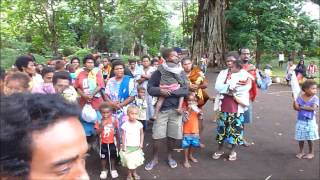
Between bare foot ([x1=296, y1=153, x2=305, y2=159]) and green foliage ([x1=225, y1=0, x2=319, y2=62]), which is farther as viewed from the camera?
green foliage ([x1=225, y1=0, x2=319, y2=62])

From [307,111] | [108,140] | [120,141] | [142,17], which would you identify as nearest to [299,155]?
[307,111]

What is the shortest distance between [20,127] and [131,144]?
4.07 m

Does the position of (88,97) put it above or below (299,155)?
above

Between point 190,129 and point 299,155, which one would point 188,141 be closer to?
point 190,129

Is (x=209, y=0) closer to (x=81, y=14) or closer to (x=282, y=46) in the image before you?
(x=282, y=46)

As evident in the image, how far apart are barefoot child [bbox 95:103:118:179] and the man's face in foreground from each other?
393 centimetres

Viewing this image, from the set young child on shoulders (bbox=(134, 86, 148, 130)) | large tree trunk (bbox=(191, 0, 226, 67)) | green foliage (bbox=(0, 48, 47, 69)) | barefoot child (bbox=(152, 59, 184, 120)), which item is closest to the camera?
barefoot child (bbox=(152, 59, 184, 120))

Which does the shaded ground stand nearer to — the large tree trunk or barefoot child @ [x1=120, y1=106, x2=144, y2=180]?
barefoot child @ [x1=120, y1=106, x2=144, y2=180]

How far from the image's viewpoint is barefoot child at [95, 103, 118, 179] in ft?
16.4

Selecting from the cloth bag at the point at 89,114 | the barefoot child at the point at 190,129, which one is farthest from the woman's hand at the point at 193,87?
the cloth bag at the point at 89,114

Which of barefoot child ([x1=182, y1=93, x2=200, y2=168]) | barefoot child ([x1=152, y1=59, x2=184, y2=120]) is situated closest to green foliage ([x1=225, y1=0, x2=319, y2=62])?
barefoot child ([x1=182, y1=93, x2=200, y2=168])

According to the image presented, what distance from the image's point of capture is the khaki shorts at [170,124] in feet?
17.6

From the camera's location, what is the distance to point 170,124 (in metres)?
5.41

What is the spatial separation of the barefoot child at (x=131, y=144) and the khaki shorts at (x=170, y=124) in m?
0.43
